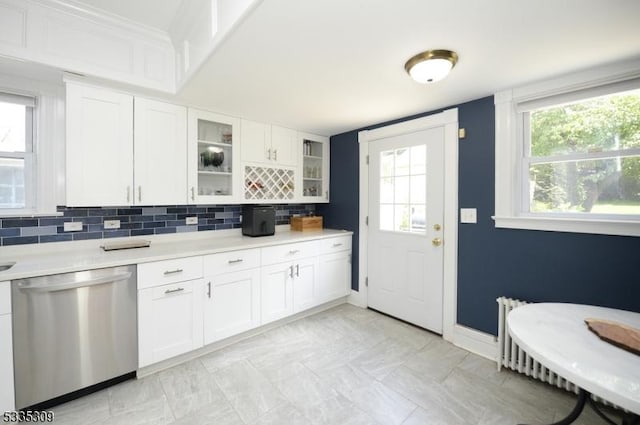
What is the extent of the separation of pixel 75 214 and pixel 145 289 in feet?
3.08

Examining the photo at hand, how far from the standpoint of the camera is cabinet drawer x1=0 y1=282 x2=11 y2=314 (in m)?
1.52

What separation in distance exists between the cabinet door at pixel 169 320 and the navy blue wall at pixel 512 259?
2.29m

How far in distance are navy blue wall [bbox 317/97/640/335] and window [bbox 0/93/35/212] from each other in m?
3.50

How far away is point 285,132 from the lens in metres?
3.20

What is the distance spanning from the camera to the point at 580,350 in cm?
107

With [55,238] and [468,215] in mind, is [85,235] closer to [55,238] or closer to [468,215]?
[55,238]

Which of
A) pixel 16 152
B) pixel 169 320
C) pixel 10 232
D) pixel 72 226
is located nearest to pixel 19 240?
pixel 10 232

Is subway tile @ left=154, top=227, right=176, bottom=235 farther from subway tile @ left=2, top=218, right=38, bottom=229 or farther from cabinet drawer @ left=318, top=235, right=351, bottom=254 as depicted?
cabinet drawer @ left=318, top=235, right=351, bottom=254

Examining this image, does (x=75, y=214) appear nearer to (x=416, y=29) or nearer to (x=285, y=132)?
(x=285, y=132)

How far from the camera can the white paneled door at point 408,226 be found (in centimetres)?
262

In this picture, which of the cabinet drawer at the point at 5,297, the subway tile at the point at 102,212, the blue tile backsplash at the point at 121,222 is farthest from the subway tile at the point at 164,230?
the cabinet drawer at the point at 5,297

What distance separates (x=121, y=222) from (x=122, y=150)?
2.16ft

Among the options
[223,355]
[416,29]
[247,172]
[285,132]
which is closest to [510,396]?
[223,355]

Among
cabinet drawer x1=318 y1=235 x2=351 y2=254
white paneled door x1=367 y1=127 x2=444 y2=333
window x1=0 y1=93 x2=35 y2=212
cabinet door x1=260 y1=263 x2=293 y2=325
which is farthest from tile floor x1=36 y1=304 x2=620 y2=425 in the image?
window x1=0 y1=93 x2=35 y2=212
